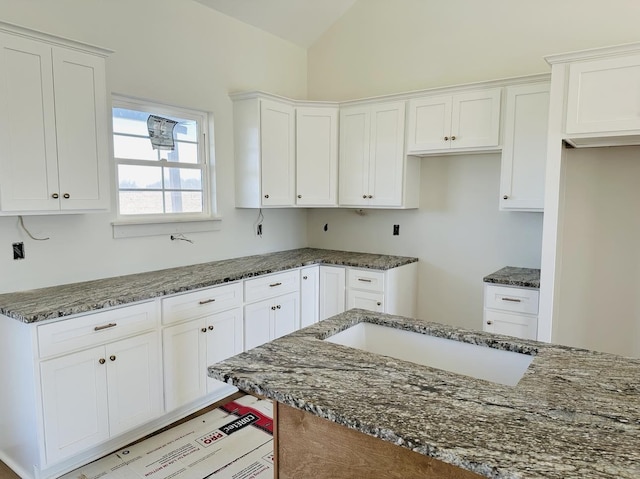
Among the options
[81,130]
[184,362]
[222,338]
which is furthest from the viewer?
[222,338]

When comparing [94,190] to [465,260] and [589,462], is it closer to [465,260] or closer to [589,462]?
[589,462]

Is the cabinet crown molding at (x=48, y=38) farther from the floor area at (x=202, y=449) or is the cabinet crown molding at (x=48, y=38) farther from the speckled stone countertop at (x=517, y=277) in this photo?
the speckled stone countertop at (x=517, y=277)

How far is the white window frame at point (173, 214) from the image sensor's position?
10.2 ft

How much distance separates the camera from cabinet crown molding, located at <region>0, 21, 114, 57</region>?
2.21 m

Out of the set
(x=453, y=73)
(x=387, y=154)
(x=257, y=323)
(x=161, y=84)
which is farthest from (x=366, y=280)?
(x=161, y=84)

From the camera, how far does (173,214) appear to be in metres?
3.50

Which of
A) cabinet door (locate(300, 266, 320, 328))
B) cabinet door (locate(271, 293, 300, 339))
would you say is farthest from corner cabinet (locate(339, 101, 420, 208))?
cabinet door (locate(271, 293, 300, 339))

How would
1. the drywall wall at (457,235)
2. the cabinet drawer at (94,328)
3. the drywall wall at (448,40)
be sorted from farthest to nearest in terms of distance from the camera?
1. the drywall wall at (457,235)
2. the drywall wall at (448,40)
3. the cabinet drawer at (94,328)

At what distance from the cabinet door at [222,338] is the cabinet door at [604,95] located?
2.48 m

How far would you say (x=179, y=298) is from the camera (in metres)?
2.80

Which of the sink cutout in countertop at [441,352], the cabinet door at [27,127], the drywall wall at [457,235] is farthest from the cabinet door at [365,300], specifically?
the cabinet door at [27,127]

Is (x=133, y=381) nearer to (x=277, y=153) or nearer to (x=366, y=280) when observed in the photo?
(x=366, y=280)

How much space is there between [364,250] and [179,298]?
2136 millimetres

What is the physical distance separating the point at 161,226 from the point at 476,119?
2.55m
